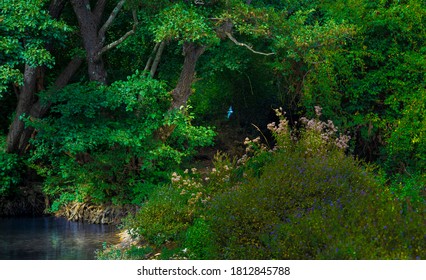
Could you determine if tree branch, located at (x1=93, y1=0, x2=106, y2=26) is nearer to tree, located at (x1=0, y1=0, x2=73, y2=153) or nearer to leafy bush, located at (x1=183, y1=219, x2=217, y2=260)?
tree, located at (x1=0, y1=0, x2=73, y2=153)

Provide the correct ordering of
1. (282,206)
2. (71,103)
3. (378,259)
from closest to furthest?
(378,259) < (282,206) < (71,103)

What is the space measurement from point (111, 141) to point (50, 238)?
2873 millimetres

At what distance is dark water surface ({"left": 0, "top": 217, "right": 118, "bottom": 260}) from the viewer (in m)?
14.5

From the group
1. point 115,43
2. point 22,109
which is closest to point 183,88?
point 115,43

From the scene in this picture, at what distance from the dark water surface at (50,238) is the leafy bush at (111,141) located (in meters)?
0.82

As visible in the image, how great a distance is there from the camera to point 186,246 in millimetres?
11750

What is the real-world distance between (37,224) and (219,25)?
6.93 m

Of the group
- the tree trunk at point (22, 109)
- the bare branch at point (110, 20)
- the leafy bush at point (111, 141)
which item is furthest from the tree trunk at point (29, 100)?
the bare branch at point (110, 20)

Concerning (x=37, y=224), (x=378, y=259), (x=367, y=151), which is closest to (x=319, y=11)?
(x=367, y=151)

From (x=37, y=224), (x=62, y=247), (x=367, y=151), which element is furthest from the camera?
(x=367, y=151)

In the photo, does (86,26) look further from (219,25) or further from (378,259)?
(378,259)

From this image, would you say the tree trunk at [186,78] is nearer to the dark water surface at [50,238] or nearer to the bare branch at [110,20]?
the bare branch at [110,20]

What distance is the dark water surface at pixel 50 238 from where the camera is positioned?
14.5m

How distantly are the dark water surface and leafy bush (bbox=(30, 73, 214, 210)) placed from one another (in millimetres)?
824
